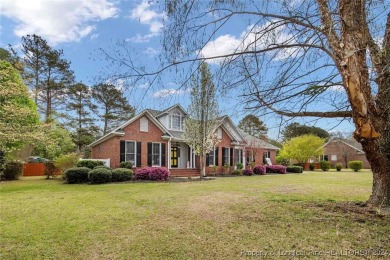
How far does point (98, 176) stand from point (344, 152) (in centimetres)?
4515

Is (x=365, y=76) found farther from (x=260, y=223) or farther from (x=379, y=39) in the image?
(x=260, y=223)

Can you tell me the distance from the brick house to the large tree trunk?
12563 mm

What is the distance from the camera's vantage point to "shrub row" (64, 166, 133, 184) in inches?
575

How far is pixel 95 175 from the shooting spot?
14.5m

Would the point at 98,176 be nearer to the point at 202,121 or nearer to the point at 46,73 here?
the point at 202,121

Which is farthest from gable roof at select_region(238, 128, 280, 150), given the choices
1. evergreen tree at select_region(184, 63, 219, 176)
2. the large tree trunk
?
the large tree trunk

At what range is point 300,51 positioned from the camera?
5734mm

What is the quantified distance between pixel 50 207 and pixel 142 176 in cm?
906

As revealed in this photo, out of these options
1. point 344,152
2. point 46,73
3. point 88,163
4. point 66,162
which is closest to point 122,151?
point 88,163

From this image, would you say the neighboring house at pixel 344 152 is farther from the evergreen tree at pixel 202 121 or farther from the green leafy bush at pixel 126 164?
the green leafy bush at pixel 126 164

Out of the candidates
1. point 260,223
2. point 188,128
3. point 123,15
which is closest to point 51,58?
point 188,128

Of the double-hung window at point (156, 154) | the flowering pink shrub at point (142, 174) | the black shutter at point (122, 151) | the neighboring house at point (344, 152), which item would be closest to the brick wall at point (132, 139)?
the black shutter at point (122, 151)

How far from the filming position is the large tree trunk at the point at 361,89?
473 centimetres

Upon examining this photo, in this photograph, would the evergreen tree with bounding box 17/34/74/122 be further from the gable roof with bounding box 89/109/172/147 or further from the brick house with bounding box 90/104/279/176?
the brick house with bounding box 90/104/279/176
